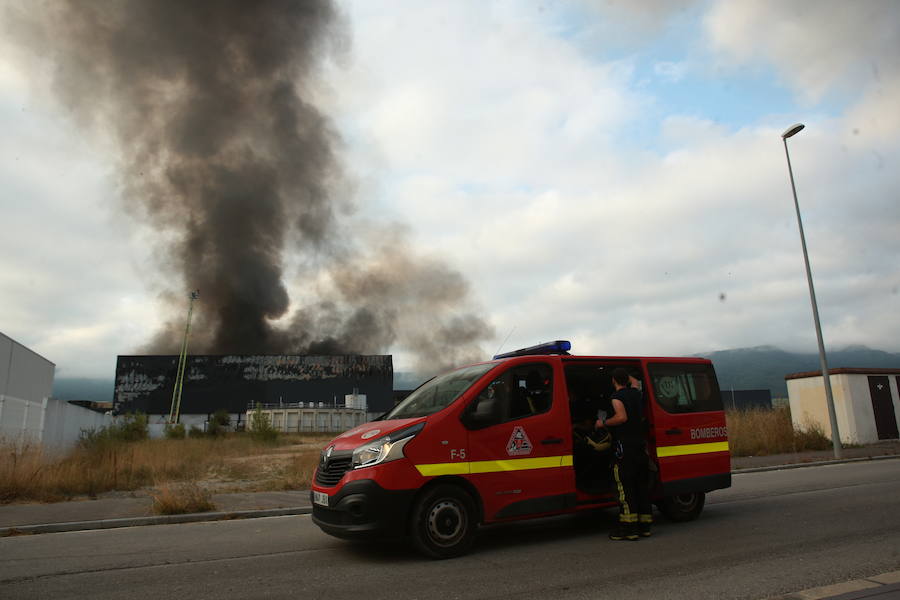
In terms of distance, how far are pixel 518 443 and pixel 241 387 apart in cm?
6836

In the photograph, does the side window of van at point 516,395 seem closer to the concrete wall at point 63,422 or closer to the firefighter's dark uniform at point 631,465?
the firefighter's dark uniform at point 631,465

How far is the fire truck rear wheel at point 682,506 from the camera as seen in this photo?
6988 mm

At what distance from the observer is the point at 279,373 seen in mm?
70625

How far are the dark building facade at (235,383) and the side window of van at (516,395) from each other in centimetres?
6394

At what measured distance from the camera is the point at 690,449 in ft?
23.0

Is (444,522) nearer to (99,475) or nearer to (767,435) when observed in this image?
(99,475)

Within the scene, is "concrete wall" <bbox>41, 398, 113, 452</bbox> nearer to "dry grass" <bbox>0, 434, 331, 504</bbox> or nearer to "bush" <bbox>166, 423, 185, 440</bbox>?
"dry grass" <bbox>0, 434, 331, 504</bbox>

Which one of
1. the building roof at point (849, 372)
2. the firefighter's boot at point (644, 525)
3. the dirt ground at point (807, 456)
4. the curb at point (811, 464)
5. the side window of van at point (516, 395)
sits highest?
the building roof at point (849, 372)

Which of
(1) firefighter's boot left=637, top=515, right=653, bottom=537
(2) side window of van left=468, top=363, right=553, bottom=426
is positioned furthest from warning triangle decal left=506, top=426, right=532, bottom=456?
(1) firefighter's boot left=637, top=515, right=653, bottom=537

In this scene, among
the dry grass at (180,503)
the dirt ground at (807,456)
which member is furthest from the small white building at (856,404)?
the dry grass at (180,503)

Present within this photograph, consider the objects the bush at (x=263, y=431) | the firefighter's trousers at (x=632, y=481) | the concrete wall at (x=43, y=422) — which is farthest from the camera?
the bush at (x=263, y=431)

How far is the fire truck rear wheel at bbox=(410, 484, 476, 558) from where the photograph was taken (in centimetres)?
529

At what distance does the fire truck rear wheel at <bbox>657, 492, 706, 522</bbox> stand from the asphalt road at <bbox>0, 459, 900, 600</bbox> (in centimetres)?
14

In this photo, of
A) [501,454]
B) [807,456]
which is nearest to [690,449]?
[501,454]
